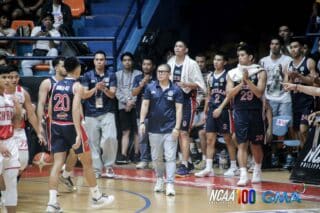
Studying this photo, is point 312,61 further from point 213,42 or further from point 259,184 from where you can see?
point 213,42

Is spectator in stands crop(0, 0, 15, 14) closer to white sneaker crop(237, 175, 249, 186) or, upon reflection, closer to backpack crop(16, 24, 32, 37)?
backpack crop(16, 24, 32, 37)

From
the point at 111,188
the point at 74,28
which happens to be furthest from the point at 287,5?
the point at 111,188

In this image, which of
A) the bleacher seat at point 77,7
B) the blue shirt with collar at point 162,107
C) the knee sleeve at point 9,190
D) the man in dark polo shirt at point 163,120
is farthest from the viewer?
the bleacher seat at point 77,7

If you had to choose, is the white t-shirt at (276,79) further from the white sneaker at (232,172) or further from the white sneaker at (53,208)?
the white sneaker at (53,208)

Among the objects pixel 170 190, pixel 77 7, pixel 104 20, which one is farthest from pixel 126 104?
pixel 170 190

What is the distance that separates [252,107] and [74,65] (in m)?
3.59

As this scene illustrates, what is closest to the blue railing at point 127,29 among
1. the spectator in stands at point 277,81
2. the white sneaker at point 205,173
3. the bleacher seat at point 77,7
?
the bleacher seat at point 77,7

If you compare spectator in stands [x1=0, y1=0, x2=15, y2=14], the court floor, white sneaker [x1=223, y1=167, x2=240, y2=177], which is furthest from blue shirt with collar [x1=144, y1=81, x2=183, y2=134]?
spectator in stands [x1=0, y1=0, x2=15, y2=14]

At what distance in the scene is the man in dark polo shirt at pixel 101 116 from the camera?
565 inches

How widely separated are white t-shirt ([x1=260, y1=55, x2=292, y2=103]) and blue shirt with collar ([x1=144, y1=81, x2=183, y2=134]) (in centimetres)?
351

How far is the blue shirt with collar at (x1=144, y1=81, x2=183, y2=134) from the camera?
1226cm

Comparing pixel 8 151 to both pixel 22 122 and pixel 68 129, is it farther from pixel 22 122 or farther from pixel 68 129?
pixel 68 129

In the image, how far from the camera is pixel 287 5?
2073cm

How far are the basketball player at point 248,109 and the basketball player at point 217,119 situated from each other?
95 cm
